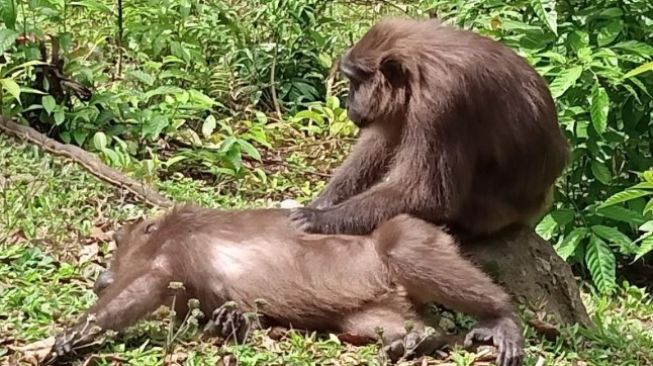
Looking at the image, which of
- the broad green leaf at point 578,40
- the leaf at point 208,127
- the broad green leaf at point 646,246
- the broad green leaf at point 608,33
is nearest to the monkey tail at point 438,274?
the broad green leaf at point 646,246

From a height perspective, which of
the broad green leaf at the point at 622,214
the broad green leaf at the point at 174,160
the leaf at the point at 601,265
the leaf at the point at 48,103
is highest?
the leaf at the point at 48,103

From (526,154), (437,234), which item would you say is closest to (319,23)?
(526,154)

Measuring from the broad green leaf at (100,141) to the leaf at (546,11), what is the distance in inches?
111

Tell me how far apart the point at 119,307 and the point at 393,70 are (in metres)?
1.95

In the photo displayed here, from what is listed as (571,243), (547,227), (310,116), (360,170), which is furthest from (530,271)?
(310,116)

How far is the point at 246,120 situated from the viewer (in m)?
9.62

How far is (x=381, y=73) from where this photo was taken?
19.3 ft

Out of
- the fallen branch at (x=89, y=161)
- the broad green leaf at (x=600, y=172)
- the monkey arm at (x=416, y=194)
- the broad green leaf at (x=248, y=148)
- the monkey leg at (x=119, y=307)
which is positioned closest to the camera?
the monkey leg at (x=119, y=307)

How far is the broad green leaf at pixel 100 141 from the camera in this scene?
7569 mm

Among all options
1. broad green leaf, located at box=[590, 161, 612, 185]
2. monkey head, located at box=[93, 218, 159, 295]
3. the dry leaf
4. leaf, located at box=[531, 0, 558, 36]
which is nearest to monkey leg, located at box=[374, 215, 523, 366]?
monkey head, located at box=[93, 218, 159, 295]

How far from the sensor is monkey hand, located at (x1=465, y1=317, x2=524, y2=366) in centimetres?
465

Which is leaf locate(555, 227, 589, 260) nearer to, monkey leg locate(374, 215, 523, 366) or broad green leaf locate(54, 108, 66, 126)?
monkey leg locate(374, 215, 523, 366)

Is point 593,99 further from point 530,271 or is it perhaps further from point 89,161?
point 89,161

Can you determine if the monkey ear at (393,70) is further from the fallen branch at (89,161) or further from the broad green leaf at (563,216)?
the broad green leaf at (563,216)
